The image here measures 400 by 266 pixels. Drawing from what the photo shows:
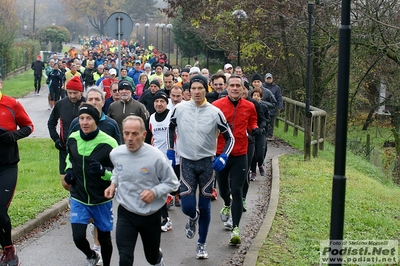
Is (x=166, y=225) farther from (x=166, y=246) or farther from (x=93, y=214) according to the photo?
(x=93, y=214)

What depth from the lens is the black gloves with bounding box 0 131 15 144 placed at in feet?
25.3

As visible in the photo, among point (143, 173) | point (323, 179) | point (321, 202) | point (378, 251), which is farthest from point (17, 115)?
point (323, 179)

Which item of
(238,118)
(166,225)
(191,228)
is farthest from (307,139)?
(191,228)

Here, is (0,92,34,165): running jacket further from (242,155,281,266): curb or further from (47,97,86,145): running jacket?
(242,155,281,266): curb

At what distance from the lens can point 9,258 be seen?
774cm

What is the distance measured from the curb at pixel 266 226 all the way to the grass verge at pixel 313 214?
0.24 ft

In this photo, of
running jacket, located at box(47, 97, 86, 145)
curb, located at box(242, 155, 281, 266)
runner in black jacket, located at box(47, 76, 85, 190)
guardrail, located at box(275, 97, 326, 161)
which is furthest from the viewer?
guardrail, located at box(275, 97, 326, 161)

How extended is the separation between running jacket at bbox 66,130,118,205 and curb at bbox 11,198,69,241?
8.09ft

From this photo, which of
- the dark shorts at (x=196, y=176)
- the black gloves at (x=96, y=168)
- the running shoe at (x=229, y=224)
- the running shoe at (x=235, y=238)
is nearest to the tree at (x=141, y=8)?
the running shoe at (x=229, y=224)

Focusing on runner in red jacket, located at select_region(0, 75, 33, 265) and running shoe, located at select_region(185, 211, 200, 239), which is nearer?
runner in red jacket, located at select_region(0, 75, 33, 265)

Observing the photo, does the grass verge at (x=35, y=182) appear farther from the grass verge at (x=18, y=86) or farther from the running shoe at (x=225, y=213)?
the grass verge at (x=18, y=86)

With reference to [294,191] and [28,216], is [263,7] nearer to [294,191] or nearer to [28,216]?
[294,191]

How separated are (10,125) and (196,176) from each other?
7.03 ft

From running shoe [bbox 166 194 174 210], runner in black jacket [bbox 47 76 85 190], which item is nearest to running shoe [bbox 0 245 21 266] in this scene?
runner in black jacket [bbox 47 76 85 190]
